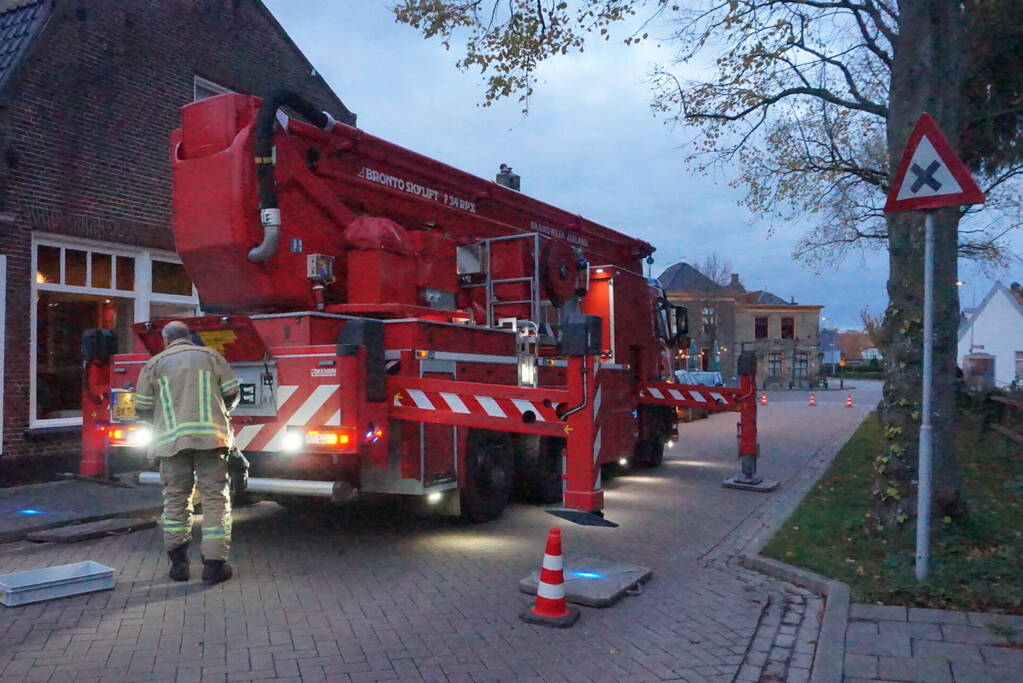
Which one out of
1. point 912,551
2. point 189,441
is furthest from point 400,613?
point 912,551

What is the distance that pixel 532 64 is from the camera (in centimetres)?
968

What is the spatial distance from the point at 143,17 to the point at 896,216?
9753mm

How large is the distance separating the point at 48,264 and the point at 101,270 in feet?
2.42

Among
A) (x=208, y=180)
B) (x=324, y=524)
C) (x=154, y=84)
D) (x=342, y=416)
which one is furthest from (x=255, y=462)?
(x=154, y=84)

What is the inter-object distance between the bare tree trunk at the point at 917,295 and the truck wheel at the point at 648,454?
5.64 meters

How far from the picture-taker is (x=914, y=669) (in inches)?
167

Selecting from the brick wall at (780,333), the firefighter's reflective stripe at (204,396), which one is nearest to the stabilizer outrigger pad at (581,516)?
the firefighter's reflective stripe at (204,396)

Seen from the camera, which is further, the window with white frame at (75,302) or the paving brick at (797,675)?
the window with white frame at (75,302)

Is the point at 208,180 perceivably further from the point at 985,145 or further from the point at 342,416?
the point at 985,145

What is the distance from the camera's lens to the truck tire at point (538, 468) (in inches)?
334

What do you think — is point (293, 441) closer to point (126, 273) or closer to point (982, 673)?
point (982, 673)

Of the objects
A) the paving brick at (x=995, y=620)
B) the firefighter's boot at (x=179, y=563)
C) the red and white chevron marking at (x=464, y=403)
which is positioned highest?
the red and white chevron marking at (x=464, y=403)

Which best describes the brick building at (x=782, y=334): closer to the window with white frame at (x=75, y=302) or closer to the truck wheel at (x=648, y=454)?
the truck wheel at (x=648, y=454)

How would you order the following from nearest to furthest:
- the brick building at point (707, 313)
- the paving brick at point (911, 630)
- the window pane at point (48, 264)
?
1. the paving brick at point (911, 630)
2. the window pane at point (48, 264)
3. the brick building at point (707, 313)
